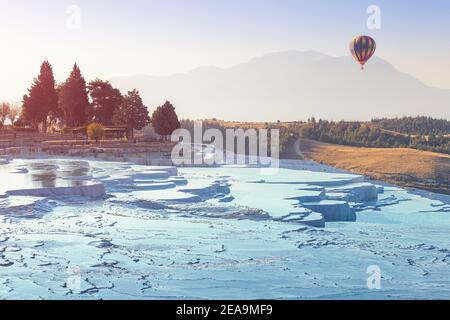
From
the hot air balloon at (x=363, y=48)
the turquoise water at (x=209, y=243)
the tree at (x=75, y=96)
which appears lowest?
the turquoise water at (x=209, y=243)

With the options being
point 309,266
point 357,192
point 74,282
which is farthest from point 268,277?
point 357,192

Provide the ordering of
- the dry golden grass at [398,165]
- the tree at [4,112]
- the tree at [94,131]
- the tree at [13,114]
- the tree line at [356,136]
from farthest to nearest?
the tree line at [356,136], the tree at [13,114], the tree at [4,112], the dry golden grass at [398,165], the tree at [94,131]

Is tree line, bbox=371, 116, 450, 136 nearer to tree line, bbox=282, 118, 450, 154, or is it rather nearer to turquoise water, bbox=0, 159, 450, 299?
tree line, bbox=282, 118, 450, 154

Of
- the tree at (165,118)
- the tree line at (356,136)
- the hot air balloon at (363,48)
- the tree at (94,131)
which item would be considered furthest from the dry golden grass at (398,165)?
the tree at (94,131)

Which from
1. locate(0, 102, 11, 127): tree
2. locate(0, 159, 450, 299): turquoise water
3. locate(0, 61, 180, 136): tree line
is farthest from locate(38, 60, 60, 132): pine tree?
locate(0, 159, 450, 299): turquoise water

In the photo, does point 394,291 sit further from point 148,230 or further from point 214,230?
point 148,230

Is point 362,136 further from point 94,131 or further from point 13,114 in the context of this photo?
point 94,131

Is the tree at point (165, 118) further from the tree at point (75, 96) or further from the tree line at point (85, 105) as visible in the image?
the tree at point (75, 96)

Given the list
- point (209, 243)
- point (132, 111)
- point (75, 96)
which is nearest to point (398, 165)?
point (132, 111)
